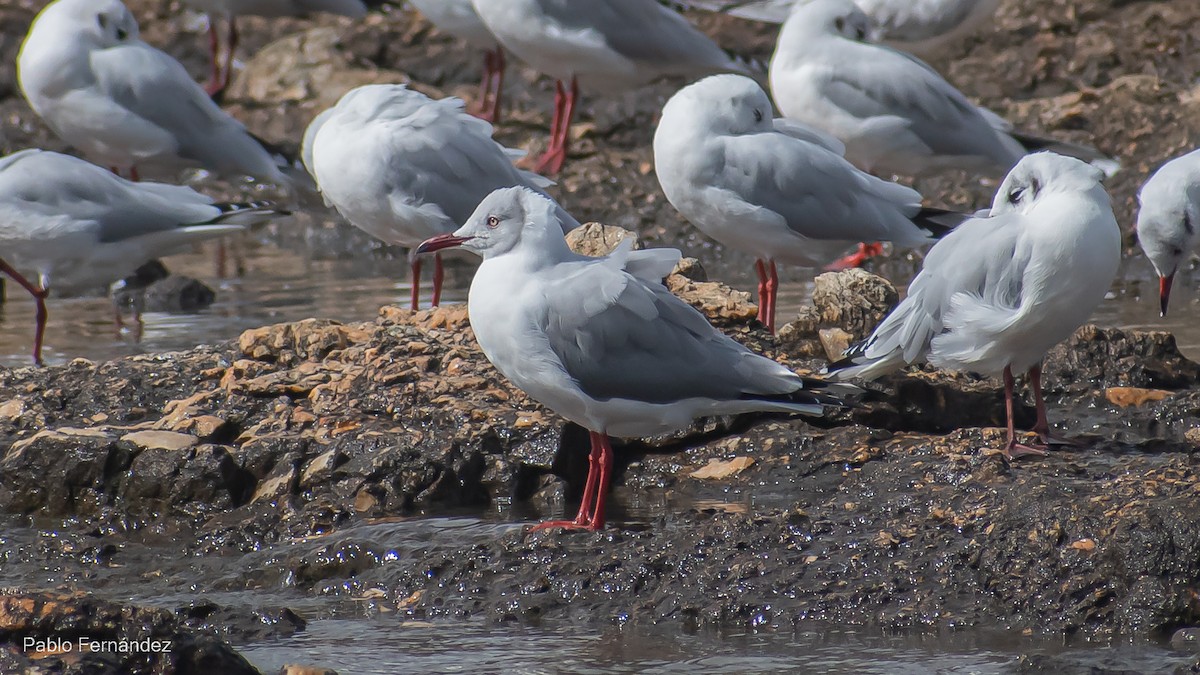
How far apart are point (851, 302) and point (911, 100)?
278 centimetres

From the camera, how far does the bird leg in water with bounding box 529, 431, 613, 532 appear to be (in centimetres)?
556

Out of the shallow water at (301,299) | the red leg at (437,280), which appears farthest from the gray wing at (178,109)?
the red leg at (437,280)

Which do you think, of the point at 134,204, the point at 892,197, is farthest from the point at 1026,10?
the point at 134,204

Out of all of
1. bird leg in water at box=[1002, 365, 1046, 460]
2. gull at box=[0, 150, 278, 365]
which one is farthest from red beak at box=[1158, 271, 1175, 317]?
gull at box=[0, 150, 278, 365]

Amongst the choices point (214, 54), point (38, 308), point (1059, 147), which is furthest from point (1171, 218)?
point (214, 54)

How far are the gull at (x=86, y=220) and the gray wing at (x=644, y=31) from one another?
9.16 ft

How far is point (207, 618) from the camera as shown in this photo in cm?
491

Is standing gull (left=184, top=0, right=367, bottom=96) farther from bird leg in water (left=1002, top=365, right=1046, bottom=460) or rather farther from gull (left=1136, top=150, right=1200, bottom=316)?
bird leg in water (left=1002, top=365, right=1046, bottom=460)

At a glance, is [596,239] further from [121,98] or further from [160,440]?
[121,98]

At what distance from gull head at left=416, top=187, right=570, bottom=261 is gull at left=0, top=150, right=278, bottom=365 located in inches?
144

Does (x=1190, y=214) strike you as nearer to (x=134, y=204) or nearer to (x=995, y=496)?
(x=995, y=496)

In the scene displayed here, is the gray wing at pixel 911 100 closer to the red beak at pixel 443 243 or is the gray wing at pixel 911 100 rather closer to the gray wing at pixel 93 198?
the gray wing at pixel 93 198

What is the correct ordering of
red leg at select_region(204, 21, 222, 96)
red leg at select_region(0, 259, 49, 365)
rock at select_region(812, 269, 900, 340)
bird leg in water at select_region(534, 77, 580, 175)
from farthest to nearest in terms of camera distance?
red leg at select_region(204, 21, 222, 96) → bird leg in water at select_region(534, 77, 580, 175) → red leg at select_region(0, 259, 49, 365) → rock at select_region(812, 269, 900, 340)

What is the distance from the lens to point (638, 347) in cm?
559
